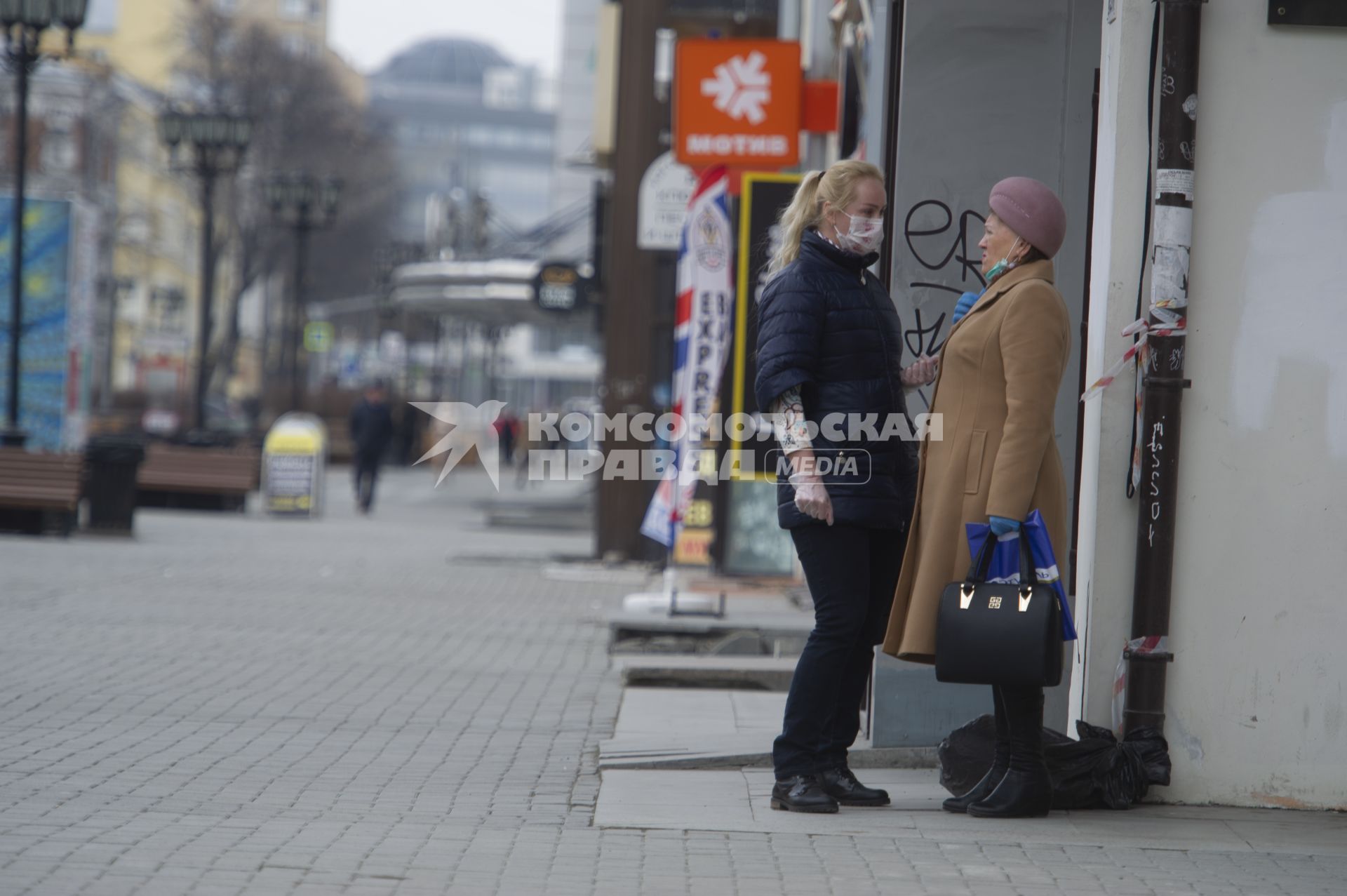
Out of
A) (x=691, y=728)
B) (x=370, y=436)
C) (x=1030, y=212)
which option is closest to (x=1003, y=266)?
(x=1030, y=212)

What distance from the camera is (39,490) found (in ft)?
55.9

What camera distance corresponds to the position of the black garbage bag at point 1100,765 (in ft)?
18.2

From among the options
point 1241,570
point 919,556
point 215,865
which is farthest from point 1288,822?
point 215,865

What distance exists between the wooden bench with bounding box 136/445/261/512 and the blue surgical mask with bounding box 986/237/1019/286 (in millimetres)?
19183

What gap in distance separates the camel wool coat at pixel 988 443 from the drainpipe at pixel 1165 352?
386mm

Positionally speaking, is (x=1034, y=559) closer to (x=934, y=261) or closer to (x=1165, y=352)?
→ (x=1165, y=352)

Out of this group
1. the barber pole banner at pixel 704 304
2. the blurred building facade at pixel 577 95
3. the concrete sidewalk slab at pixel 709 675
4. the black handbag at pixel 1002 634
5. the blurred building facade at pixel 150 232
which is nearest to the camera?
the black handbag at pixel 1002 634

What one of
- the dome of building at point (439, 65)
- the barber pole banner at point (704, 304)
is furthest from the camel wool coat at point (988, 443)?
the dome of building at point (439, 65)

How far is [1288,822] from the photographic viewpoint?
5.46 m

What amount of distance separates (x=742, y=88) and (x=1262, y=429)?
5867mm

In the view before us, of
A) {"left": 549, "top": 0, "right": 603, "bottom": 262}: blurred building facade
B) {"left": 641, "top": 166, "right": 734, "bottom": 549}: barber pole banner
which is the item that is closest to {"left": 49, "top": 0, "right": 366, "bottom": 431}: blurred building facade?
{"left": 549, "top": 0, "right": 603, "bottom": 262}: blurred building facade

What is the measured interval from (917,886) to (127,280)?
53295mm

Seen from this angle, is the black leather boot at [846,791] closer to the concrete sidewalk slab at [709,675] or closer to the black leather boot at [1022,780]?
the black leather boot at [1022,780]

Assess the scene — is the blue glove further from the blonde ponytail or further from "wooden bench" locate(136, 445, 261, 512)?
"wooden bench" locate(136, 445, 261, 512)
